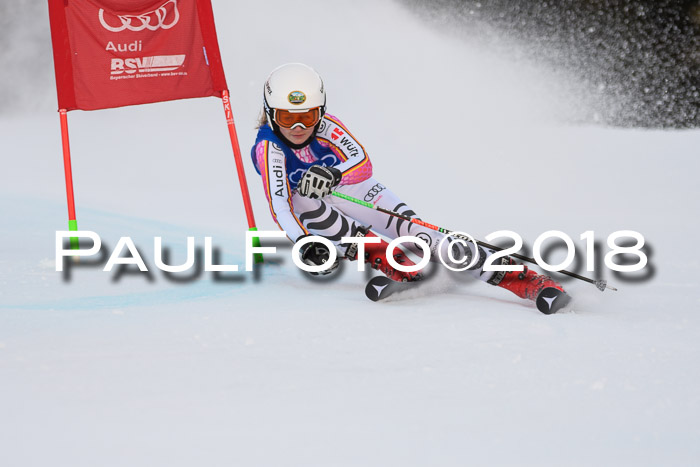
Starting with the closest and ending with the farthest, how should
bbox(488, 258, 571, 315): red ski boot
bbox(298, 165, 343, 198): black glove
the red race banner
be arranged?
1. bbox(488, 258, 571, 315): red ski boot
2. bbox(298, 165, 343, 198): black glove
3. the red race banner

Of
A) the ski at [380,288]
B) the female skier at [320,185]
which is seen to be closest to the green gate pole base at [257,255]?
the female skier at [320,185]

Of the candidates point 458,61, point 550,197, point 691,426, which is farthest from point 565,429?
point 458,61

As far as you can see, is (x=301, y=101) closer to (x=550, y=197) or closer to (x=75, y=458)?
(x=75, y=458)

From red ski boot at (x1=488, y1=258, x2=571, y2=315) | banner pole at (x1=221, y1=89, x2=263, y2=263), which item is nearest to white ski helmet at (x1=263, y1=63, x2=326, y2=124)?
banner pole at (x1=221, y1=89, x2=263, y2=263)

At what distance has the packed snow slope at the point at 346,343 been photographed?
1997 mm

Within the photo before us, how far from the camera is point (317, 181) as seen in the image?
3.57m

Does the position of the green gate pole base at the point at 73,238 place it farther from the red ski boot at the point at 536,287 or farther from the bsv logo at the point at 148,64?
the red ski boot at the point at 536,287

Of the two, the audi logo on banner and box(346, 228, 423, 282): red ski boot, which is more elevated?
the audi logo on banner

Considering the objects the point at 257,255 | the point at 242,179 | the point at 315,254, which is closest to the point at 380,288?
the point at 315,254

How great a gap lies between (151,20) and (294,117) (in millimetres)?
1233

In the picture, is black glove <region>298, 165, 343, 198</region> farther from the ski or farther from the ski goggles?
the ski

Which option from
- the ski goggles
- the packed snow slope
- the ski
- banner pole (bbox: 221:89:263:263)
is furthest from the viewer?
banner pole (bbox: 221:89:263:263)

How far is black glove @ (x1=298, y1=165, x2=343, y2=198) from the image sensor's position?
11.7ft

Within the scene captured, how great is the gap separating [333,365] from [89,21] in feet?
8.74
